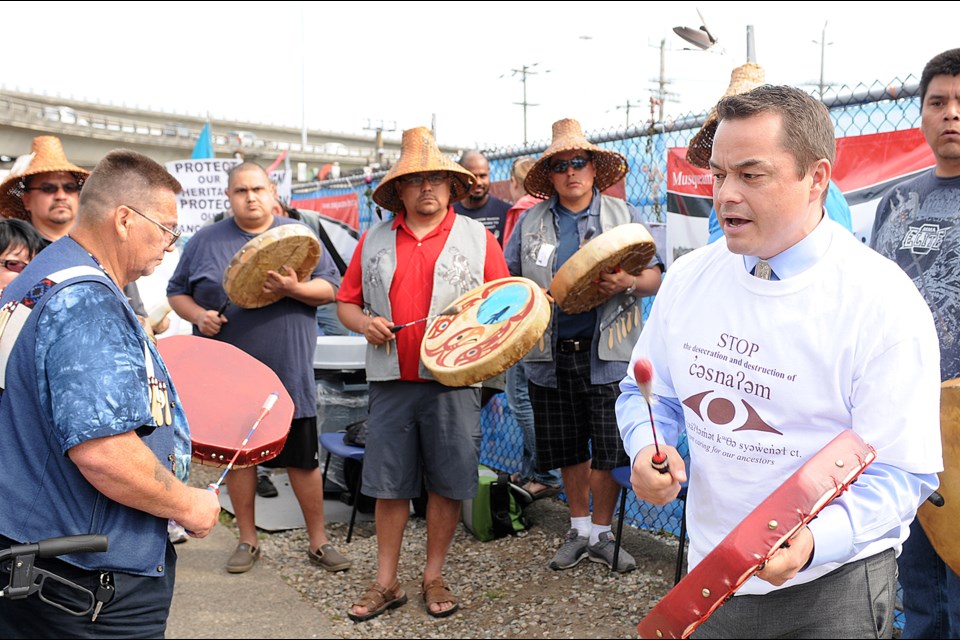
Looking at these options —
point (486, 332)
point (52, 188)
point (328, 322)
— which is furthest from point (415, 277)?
point (328, 322)

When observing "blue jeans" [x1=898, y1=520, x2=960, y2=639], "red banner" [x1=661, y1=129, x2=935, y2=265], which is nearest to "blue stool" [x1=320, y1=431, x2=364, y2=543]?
"red banner" [x1=661, y1=129, x2=935, y2=265]

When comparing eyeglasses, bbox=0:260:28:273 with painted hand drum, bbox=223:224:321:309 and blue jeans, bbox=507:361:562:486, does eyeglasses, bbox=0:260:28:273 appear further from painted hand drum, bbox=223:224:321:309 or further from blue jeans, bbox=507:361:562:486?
blue jeans, bbox=507:361:562:486

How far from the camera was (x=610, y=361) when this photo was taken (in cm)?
421

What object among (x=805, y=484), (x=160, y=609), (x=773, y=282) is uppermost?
(x=773, y=282)

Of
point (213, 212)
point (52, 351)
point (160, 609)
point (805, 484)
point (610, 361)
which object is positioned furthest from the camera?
point (213, 212)

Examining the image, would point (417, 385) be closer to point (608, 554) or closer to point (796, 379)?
point (608, 554)

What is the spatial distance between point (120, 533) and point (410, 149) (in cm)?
270

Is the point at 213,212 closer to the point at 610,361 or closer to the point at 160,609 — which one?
the point at 610,361

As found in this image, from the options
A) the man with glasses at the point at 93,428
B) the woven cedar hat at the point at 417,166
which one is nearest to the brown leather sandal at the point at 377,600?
the man with glasses at the point at 93,428

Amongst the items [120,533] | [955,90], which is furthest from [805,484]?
[955,90]

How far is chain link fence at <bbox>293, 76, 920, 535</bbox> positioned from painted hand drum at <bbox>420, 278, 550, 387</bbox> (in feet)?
4.71

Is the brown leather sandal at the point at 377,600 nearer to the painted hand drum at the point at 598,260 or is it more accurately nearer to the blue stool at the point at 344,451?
the blue stool at the point at 344,451

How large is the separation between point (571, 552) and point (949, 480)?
2.59 metres

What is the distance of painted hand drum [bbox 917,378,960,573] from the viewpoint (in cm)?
210
